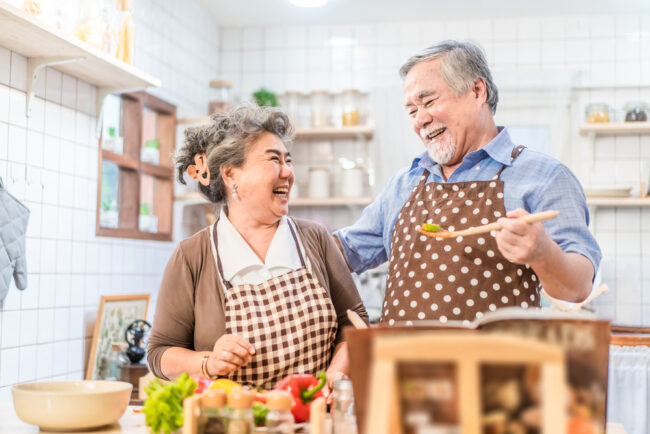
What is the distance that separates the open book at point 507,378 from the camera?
0.62 meters

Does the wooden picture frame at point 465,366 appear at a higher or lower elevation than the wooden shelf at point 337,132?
lower

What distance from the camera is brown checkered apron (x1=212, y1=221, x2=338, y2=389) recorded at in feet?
5.59

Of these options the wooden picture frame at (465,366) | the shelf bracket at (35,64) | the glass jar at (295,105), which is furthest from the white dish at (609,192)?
the wooden picture frame at (465,366)

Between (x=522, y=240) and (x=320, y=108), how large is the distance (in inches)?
138

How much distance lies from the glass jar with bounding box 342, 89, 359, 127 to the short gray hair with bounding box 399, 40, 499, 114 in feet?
8.96

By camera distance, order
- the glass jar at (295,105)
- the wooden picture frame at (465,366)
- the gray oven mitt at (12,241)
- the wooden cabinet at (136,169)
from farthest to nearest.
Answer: the glass jar at (295,105), the wooden cabinet at (136,169), the gray oven mitt at (12,241), the wooden picture frame at (465,366)

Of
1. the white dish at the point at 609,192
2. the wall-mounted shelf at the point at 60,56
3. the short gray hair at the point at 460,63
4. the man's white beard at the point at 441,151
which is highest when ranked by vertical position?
the wall-mounted shelf at the point at 60,56

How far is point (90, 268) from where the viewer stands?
3207 millimetres

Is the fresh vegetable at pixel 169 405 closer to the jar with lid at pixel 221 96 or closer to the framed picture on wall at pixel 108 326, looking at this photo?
the framed picture on wall at pixel 108 326

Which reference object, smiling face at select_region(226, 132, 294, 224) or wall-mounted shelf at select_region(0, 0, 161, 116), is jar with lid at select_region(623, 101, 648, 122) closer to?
wall-mounted shelf at select_region(0, 0, 161, 116)

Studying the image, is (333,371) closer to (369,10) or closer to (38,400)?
(38,400)

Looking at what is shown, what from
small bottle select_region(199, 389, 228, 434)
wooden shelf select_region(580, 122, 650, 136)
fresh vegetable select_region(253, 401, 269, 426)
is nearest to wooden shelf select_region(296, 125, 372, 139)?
wooden shelf select_region(580, 122, 650, 136)

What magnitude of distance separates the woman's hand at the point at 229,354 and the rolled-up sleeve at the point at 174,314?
0.19 meters

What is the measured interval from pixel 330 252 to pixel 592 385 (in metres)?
1.20
